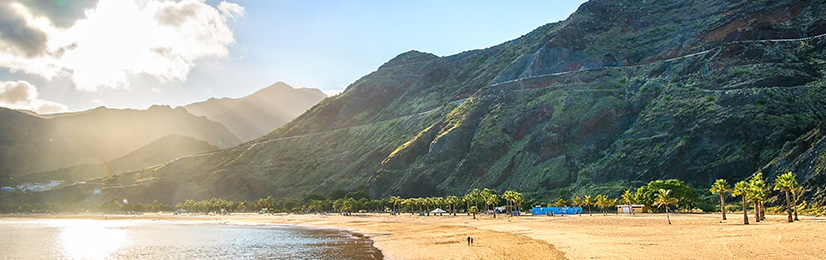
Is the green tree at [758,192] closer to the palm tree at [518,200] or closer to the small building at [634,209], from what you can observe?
the small building at [634,209]

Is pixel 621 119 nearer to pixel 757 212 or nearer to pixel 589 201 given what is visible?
pixel 589 201

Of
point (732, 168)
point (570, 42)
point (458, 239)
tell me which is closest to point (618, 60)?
point (570, 42)

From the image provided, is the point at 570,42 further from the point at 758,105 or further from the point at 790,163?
the point at 790,163

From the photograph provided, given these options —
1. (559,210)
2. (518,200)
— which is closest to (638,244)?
(559,210)

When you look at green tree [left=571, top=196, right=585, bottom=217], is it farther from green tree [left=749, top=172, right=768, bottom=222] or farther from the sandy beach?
the sandy beach

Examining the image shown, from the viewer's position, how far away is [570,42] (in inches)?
7653

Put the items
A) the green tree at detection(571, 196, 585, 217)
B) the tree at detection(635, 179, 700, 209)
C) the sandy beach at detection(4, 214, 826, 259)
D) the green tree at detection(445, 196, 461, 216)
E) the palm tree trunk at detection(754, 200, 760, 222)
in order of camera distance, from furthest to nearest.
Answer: the green tree at detection(445, 196, 461, 216), the green tree at detection(571, 196, 585, 217), the tree at detection(635, 179, 700, 209), the palm tree trunk at detection(754, 200, 760, 222), the sandy beach at detection(4, 214, 826, 259)

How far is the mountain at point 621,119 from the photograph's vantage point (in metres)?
106

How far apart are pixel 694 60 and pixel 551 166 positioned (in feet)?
175

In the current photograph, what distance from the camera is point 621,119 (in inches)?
5187

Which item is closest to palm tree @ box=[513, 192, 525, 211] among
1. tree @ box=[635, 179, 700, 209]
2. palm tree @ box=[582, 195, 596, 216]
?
palm tree @ box=[582, 195, 596, 216]

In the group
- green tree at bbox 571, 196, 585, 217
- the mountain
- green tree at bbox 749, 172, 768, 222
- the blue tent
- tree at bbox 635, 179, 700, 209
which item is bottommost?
the blue tent

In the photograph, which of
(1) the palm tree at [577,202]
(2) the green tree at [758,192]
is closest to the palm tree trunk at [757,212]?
(2) the green tree at [758,192]

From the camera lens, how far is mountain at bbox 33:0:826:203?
106 m
